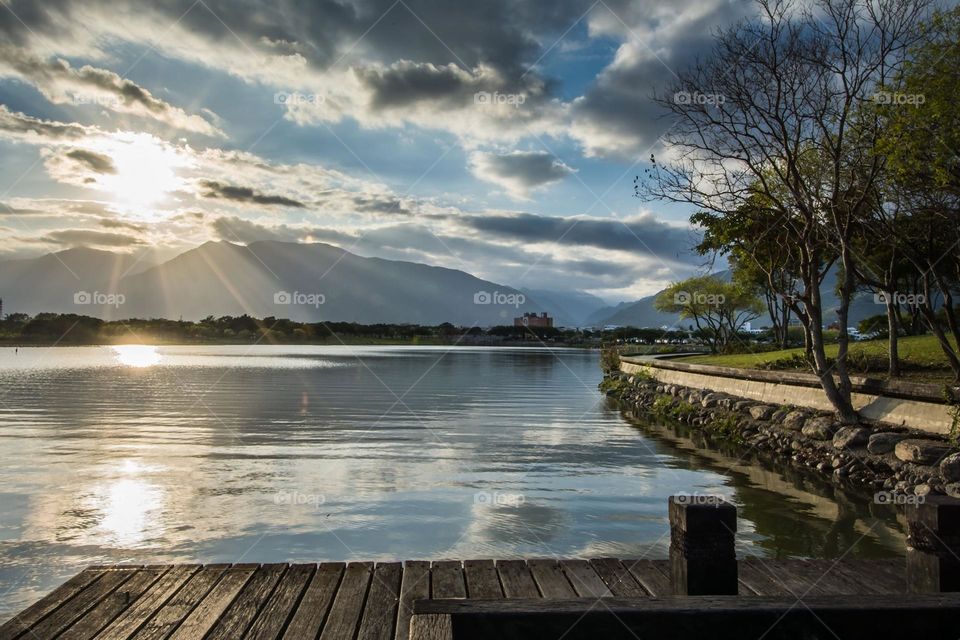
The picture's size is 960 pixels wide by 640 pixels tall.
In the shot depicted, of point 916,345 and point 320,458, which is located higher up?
point 916,345

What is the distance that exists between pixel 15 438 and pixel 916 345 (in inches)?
1288

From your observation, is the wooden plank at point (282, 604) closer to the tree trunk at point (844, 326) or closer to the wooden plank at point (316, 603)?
the wooden plank at point (316, 603)

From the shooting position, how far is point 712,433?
23766 millimetres

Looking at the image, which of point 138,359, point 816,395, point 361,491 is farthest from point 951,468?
point 138,359

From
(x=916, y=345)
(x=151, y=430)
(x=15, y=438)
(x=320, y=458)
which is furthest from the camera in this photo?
(x=916, y=345)

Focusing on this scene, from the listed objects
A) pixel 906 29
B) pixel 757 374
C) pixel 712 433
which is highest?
→ pixel 906 29

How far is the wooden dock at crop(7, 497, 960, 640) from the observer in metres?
3.90

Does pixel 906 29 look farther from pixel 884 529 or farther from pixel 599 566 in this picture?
pixel 599 566

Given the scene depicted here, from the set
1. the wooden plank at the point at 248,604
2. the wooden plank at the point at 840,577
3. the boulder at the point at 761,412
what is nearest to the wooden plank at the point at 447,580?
the wooden plank at the point at 248,604

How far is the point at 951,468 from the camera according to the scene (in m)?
12.4

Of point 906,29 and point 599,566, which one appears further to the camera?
point 906,29

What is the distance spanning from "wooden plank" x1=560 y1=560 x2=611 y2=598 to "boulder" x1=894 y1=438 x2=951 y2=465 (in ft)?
32.1

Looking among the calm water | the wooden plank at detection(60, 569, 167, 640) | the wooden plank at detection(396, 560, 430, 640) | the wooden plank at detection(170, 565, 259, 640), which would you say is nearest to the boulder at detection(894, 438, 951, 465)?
the calm water

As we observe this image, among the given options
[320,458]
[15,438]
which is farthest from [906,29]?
[15,438]
